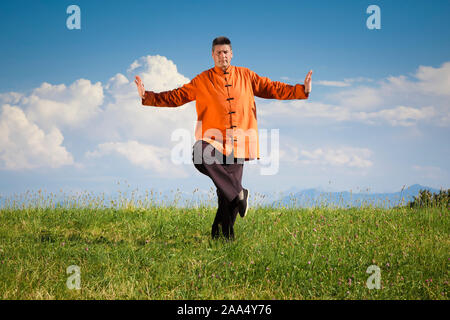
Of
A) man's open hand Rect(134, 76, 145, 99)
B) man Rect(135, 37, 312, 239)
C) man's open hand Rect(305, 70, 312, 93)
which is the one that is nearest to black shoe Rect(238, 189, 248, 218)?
man Rect(135, 37, 312, 239)

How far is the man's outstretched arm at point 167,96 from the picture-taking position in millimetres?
6000

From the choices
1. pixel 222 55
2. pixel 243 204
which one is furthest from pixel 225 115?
pixel 243 204

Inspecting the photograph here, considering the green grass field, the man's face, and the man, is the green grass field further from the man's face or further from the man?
the man's face

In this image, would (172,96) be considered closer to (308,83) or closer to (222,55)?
(222,55)

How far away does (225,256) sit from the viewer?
17.2ft

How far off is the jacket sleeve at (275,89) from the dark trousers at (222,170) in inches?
46.5

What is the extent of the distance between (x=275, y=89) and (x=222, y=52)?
1.02 metres

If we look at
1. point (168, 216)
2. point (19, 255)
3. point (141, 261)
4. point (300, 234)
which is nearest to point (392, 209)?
point (300, 234)

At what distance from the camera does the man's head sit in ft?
18.8

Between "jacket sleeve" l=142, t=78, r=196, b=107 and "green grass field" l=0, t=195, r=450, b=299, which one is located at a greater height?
"jacket sleeve" l=142, t=78, r=196, b=107
